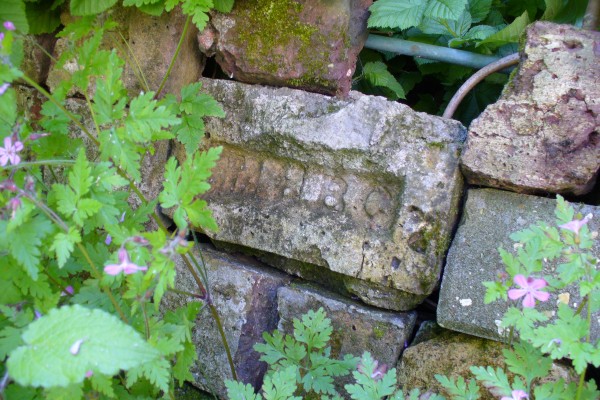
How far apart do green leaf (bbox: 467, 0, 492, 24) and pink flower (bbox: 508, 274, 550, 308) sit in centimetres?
151

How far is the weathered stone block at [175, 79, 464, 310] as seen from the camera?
2170 millimetres

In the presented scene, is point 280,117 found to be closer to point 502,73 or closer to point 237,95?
point 237,95

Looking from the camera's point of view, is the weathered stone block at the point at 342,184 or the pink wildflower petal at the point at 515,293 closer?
the pink wildflower petal at the point at 515,293

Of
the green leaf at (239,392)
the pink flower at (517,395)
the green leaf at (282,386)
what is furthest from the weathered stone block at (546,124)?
the green leaf at (239,392)

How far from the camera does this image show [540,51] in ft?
6.85

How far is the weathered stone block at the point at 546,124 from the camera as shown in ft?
6.51

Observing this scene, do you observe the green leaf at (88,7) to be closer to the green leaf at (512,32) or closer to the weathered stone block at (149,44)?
the weathered stone block at (149,44)

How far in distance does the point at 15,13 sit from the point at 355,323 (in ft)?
5.77

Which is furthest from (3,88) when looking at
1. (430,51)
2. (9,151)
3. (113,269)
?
(430,51)

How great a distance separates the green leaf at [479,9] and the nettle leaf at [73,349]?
6.88 ft

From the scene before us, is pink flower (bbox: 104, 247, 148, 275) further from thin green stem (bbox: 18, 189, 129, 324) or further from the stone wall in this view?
the stone wall

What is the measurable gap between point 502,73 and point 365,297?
114cm

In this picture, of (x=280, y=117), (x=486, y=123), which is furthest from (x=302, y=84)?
(x=486, y=123)

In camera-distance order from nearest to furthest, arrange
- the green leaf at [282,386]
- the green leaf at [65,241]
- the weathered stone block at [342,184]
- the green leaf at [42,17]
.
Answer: the green leaf at [65,241] → the green leaf at [282,386] → the weathered stone block at [342,184] → the green leaf at [42,17]
